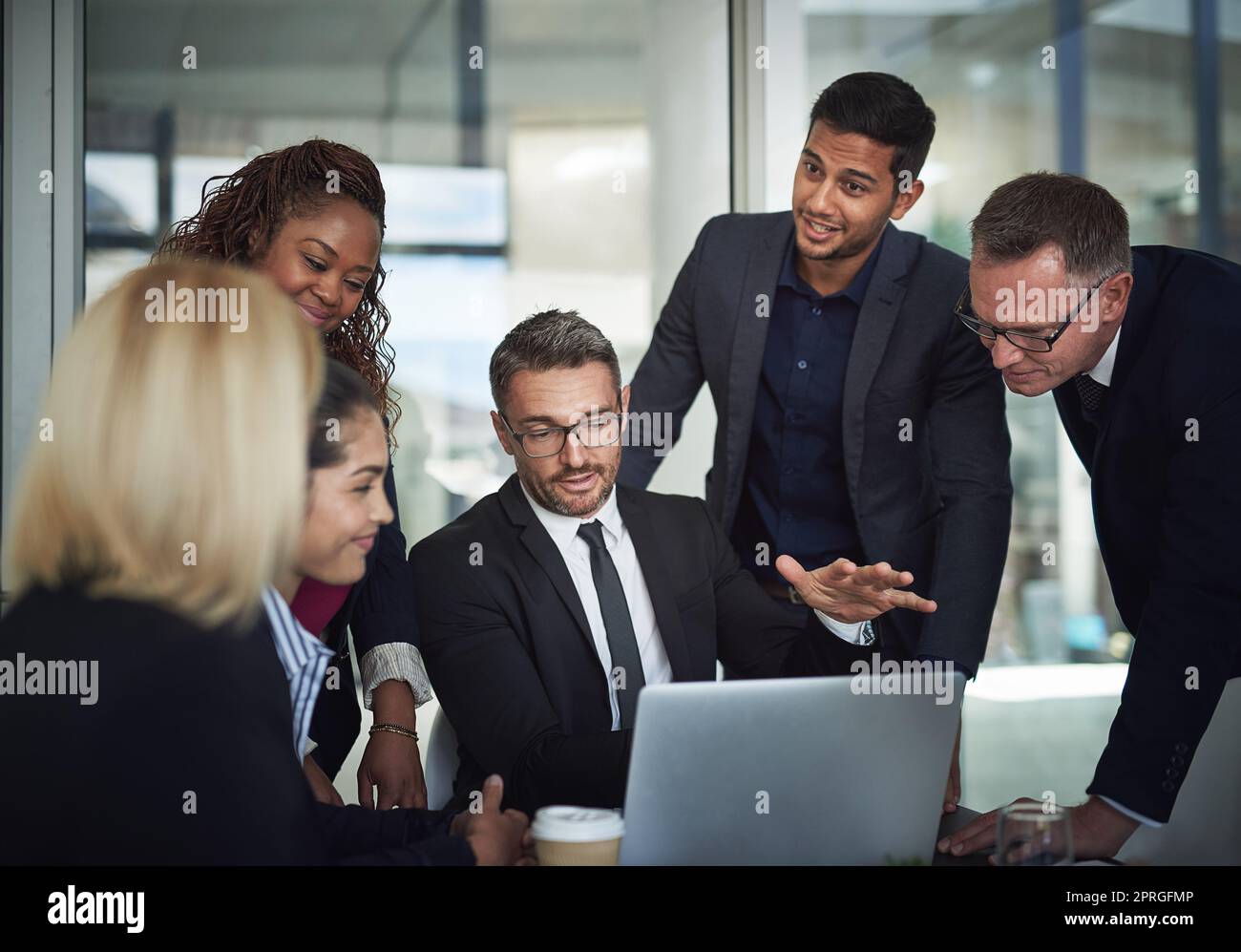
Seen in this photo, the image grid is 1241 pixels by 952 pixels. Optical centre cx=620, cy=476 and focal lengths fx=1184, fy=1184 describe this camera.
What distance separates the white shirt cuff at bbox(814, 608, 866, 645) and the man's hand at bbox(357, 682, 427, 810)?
766mm

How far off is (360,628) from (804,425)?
1.14 metres

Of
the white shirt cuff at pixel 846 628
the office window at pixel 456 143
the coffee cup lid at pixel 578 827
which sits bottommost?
the coffee cup lid at pixel 578 827

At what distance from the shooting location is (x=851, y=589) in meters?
1.98

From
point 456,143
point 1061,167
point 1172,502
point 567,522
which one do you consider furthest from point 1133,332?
point 1061,167

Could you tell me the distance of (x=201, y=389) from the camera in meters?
1.42

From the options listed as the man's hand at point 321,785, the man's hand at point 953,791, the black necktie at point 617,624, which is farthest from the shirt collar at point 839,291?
the man's hand at point 321,785

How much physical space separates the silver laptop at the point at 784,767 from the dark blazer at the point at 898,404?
1.07 m

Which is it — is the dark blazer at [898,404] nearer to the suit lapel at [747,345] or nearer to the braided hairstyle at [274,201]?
the suit lapel at [747,345]

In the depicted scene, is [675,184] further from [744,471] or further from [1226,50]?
[1226,50]

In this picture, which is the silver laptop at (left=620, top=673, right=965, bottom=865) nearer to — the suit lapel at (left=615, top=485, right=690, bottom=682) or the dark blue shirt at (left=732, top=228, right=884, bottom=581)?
the suit lapel at (left=615, top=485, right=690, bottom=682)

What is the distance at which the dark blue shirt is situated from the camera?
9.04 ft

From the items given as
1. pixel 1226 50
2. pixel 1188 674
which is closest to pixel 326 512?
pixel 1188 674

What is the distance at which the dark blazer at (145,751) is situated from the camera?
129 centimetres

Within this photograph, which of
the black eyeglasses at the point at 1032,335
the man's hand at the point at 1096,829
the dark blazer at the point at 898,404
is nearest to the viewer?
the man's hand at the point at 1096,829
